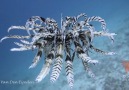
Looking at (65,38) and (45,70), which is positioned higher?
(65,38)

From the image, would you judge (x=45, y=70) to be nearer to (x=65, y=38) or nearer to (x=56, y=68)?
(x=56, y=68)

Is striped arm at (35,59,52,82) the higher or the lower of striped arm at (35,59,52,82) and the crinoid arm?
the lower

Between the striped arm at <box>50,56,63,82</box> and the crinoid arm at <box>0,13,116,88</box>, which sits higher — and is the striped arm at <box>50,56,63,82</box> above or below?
below

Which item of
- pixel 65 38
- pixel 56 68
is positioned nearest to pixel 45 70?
pixel 56 68

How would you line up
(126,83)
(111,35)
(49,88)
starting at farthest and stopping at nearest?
(49,88) < (126,83) < (111,35)

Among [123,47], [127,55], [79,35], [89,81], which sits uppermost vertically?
[123,47]

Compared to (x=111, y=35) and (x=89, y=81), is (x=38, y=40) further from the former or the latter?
(x=89, y=81)

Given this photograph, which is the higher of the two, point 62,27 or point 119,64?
point 119,64

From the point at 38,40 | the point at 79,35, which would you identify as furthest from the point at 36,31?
the point at 79,35

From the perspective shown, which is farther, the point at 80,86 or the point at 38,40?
the point at 80,86

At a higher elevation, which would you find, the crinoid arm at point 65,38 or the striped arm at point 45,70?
the crinoid arm at point 65,38

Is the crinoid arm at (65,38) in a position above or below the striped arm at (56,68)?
above
